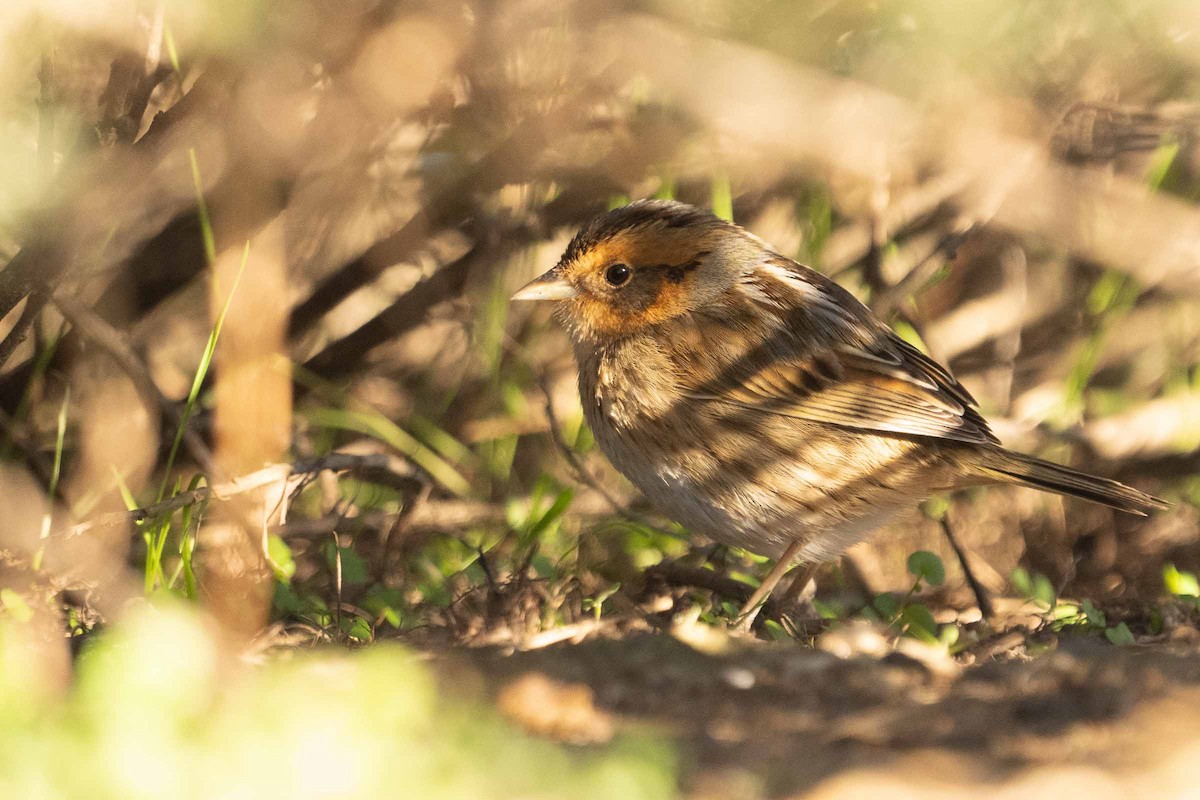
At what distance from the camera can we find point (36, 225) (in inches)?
130

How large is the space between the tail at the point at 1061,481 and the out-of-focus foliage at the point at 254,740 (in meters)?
2.01

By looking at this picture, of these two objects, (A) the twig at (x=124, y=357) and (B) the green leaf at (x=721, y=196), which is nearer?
(A) the twig at (x=124, y=357)


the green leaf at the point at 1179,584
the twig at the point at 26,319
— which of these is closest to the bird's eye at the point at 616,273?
the twig at the point at 26,319

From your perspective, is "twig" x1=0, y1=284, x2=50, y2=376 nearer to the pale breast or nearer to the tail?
the pale breast

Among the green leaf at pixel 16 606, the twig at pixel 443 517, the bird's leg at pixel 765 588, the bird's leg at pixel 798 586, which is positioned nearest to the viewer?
the green leaf at pixel 16 606

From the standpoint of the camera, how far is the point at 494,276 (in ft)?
16.1

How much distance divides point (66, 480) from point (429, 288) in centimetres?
156

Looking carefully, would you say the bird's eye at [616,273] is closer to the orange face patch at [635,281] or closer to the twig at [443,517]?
the orange face patch at [635,281]

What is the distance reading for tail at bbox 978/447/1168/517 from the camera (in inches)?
156

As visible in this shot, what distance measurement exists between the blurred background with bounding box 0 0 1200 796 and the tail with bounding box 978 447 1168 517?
1.57 ft

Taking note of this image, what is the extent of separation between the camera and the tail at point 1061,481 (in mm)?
3961

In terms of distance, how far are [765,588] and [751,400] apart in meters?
0.60

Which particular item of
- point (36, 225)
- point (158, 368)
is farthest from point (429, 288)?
point (36, 225)

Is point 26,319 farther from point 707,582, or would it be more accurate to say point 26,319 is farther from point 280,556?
point 707,582
